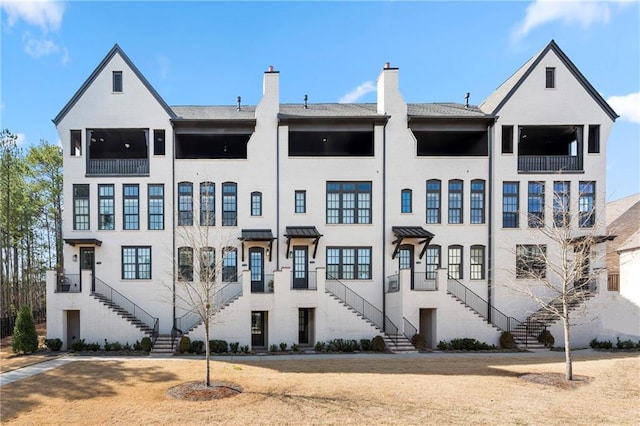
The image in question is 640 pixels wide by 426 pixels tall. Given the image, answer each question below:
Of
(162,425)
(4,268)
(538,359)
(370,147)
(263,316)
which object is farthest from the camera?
(4,268)

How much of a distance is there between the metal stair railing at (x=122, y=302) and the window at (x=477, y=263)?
19.5 meters

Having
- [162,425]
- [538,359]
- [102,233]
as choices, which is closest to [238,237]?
[102,233]

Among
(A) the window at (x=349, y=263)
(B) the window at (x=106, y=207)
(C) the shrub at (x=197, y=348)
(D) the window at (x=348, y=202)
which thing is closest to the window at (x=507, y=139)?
(D) the window at (x=348, y=202)

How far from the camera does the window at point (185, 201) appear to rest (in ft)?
75.9

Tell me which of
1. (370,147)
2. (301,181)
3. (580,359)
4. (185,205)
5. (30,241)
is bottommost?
(580,359)

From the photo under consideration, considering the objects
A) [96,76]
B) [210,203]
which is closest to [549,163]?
[210,203]

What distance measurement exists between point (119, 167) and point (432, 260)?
66.9ft

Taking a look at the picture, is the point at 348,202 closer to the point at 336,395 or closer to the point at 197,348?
the point at 197,348

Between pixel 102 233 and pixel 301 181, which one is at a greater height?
pixel 301 181

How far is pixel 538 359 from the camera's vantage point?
58.4ft

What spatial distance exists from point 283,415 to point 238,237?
13557 millimetres

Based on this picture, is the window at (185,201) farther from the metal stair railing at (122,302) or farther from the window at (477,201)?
the window at (477,201)

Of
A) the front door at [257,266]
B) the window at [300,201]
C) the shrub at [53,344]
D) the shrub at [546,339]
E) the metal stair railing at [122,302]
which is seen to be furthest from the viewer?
the window at [300,201]

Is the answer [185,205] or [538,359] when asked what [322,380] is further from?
[185,205]
